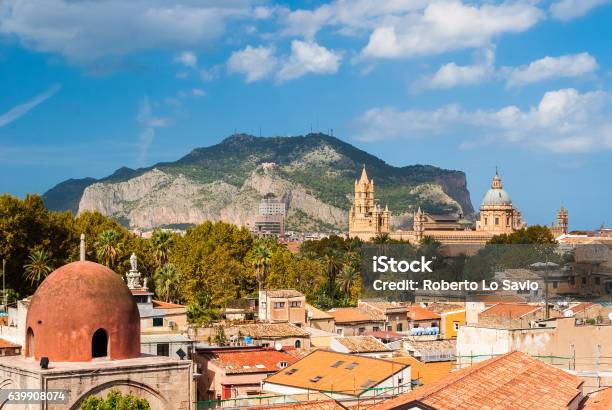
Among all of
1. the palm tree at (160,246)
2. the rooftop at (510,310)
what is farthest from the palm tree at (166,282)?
the rooftop at (510,310)

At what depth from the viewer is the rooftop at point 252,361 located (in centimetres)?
4206

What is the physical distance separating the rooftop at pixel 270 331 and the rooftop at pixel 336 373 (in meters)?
13.6

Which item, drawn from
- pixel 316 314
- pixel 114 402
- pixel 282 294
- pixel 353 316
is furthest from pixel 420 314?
pixel 114 402

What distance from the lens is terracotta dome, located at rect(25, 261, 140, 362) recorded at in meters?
24.4

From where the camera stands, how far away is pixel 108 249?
246ft

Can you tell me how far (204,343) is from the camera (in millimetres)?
50594

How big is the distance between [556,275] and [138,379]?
35021 mm

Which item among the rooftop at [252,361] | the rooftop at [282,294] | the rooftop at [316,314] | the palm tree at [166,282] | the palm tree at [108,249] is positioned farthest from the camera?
the palm tree at [108,249]

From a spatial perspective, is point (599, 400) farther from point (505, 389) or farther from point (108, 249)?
point (108, 249)

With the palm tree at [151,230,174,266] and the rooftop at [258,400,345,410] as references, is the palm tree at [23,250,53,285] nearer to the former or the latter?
the palm tree at [151,230,174,266]

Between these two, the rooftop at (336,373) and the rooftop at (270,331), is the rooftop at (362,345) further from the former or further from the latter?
the rooftop at (336,373)

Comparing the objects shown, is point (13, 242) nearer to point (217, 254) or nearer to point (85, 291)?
point (217, 254)

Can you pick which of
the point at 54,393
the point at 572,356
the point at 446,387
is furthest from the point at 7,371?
the point at 572,356

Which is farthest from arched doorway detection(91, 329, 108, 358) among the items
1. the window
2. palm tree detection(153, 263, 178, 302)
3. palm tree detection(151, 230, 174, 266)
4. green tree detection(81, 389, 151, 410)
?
palm tree detection(151, 230, 174, 266)
